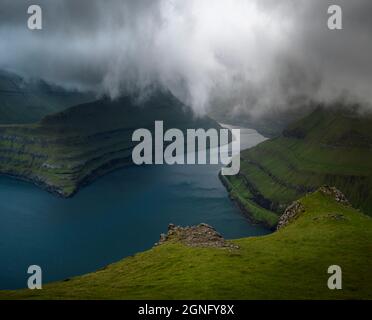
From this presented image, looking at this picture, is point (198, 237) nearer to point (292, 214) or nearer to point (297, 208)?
point (292, 214)

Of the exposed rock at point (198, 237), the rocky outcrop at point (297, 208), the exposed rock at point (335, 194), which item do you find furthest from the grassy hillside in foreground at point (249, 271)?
the exposed rock at point (335, 194)

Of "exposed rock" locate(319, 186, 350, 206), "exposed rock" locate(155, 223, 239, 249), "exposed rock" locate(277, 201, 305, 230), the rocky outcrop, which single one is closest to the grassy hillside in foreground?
"exposed rock" locate(155, 223, 239, 249)

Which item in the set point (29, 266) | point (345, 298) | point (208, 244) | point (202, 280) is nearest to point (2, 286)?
point (29, 266)

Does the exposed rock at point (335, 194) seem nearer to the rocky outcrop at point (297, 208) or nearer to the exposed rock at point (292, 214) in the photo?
the rocky outcrop at point (297, 208)

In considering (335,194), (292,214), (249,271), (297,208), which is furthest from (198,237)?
(335,194)

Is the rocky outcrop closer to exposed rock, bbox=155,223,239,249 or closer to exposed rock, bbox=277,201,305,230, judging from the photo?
exposed rock, bbox=277,201,305,230

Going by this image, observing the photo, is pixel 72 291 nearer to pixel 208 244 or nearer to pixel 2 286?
pixel 208 244
